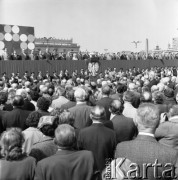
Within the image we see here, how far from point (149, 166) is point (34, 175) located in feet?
3.68

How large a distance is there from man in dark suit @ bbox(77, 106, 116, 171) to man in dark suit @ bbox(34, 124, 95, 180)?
121 centimetres

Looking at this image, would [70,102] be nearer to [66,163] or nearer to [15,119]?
[15,119]

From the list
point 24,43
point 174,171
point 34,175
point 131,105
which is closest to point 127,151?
point 174,171

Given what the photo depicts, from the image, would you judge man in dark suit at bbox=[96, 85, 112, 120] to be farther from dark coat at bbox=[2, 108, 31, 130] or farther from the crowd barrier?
the crowd barrier

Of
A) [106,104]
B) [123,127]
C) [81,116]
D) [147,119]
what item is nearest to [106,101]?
[106,104]

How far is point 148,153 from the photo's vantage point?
3.30 metres

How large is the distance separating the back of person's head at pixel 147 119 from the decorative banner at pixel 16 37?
17.7 m

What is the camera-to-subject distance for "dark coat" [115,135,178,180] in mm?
3252

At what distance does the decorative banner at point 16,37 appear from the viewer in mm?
20172

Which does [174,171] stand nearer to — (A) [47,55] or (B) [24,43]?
(B) [24,43]

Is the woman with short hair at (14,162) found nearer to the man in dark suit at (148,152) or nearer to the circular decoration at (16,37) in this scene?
the man in dark suit at (148,152)

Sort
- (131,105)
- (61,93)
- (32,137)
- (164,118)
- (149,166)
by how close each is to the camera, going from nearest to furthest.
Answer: (149,166), (32,137), (164,118), (131,105), (61,93)

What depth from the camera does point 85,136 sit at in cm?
471

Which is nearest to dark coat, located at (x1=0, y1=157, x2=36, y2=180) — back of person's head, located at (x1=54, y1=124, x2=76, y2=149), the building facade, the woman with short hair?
the woman with short hair
